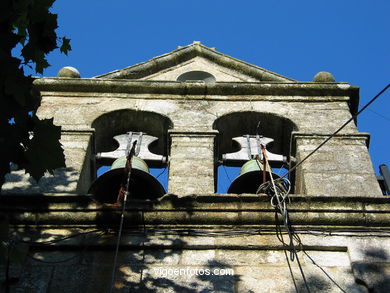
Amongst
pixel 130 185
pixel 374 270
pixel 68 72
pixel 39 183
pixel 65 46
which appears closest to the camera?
pixel 65 46

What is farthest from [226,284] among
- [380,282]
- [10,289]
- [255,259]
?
[10,289]

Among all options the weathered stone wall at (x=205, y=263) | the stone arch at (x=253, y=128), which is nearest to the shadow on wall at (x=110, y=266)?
the weathered stone wall at (x=205, y=263)

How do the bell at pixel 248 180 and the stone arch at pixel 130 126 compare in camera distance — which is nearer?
the bell at pixel 248 180

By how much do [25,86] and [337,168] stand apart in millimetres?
3690

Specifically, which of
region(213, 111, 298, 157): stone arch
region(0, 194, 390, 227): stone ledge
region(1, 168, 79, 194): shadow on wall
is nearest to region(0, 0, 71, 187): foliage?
region(0, 194, 390, 227): stone ledge

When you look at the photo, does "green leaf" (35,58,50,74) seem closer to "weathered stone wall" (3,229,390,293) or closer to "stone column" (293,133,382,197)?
"weathered stone wall" (3,229,390,293)

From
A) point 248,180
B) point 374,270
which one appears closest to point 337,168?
point 248,180

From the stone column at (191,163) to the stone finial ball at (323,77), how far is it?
6.75 feet

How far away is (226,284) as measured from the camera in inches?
220

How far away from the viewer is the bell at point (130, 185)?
6.77 meters

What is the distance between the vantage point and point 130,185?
6.86 metres

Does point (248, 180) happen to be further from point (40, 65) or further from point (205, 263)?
point (40, 65)

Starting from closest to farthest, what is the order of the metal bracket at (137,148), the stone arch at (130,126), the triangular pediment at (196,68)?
the metal bracket at (137,148)
the stone arch at (130,126)
the triangular pediment at (196,68)

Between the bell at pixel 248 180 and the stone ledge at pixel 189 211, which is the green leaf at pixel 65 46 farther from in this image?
the bell at pixel 248 180
